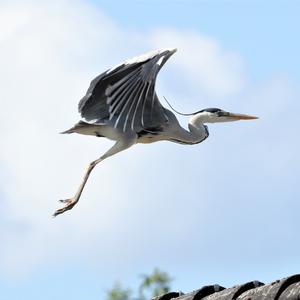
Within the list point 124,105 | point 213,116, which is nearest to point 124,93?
point 124,105

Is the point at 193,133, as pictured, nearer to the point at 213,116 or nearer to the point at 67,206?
the point at 213,116

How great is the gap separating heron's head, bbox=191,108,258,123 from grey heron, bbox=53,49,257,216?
81 centimetres

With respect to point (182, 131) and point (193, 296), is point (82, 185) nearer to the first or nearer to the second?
point (182, 131)

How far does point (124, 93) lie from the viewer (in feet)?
43.3

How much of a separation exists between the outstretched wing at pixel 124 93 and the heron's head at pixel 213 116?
3.15 ft

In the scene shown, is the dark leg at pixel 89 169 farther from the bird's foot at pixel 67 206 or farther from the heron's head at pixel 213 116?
the heron's head at pixel 213 116

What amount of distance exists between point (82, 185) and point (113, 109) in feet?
2.25

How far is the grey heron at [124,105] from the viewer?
13.1m

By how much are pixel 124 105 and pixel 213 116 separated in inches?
50.7

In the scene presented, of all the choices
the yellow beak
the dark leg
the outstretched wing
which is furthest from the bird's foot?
the yellow beak

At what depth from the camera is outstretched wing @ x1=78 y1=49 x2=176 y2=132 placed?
1319 centimetres

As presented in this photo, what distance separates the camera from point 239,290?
30.5 feet

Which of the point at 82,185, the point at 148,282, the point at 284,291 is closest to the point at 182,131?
the point at 82,185

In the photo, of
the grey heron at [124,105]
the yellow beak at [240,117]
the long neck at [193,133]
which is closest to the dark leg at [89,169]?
the grey heron at [124,105]
